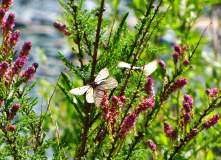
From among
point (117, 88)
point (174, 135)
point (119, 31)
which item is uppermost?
point (119, 31)

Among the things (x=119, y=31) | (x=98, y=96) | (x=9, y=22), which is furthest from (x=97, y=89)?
(x=9, y=22)

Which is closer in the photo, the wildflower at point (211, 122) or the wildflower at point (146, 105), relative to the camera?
the wildflower at point (146, 105)

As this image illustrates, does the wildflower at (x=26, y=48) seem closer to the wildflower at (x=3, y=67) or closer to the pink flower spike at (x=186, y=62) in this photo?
the wildflower at (x=3, y=67)

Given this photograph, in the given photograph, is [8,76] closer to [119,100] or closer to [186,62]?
[119,100]

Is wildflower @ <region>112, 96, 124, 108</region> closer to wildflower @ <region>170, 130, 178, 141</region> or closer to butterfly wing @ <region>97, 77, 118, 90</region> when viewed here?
butterfly wing @ <region>97, 77, 118, 90</region>

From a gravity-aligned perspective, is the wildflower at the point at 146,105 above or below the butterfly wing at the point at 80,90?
below

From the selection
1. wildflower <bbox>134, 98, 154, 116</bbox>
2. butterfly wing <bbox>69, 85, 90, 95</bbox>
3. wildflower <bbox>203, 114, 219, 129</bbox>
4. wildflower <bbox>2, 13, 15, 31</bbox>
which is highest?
wildflower <bbox>2, 13, 15, 31</bbox>

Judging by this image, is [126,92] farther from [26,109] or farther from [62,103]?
[62,103]

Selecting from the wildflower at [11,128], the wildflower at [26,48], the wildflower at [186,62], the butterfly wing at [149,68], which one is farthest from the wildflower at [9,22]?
the wildflower at [186,62]

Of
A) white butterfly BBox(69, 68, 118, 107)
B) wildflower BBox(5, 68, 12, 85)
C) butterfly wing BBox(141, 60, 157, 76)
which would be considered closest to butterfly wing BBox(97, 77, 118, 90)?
white butterfly BBox(69, 68, 118, 107)

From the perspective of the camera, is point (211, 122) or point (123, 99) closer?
point (123, 99)
